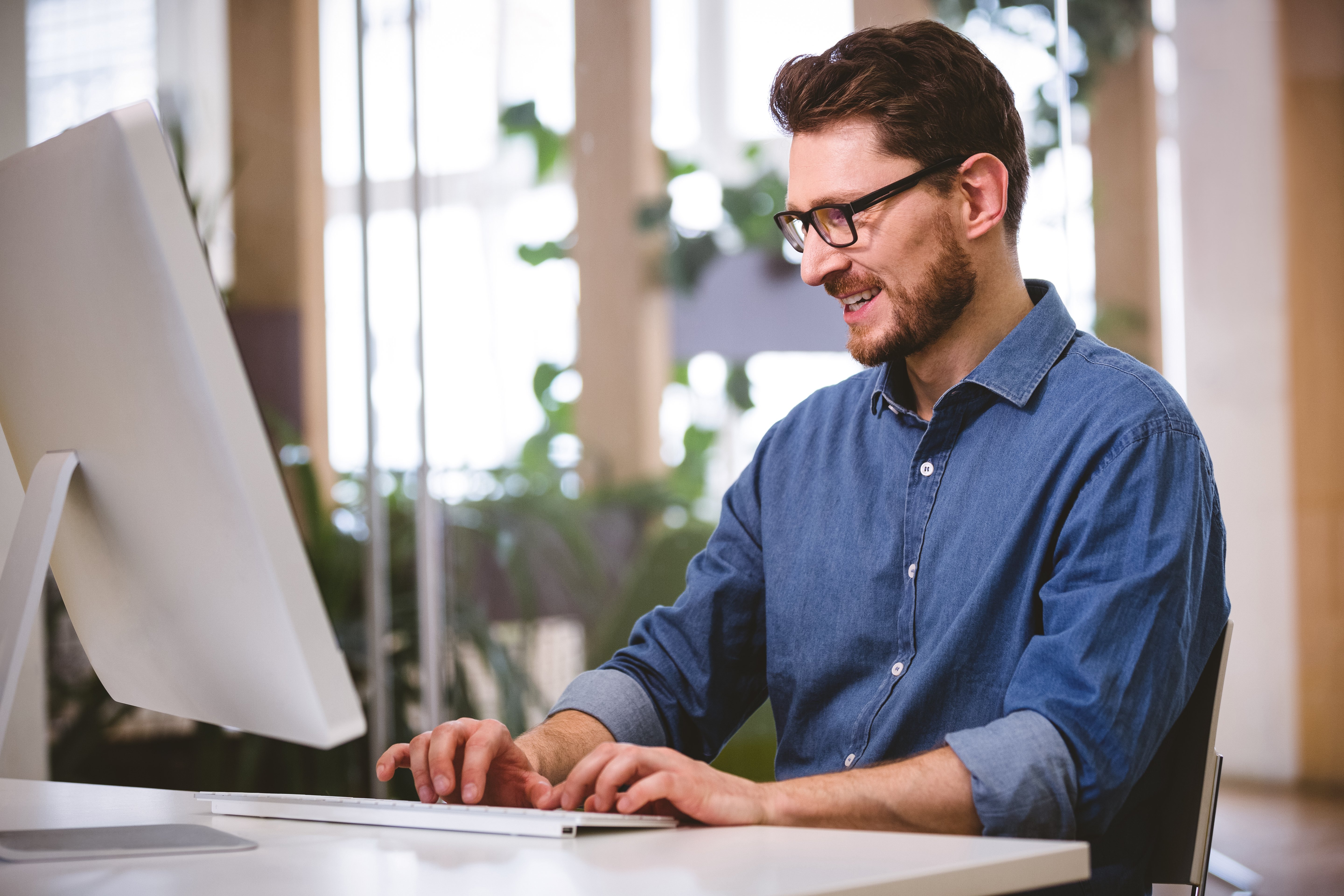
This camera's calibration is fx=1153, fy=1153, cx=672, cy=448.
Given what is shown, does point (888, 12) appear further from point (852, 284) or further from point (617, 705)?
point (617, 705)

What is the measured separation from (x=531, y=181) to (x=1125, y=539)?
210 centimetres

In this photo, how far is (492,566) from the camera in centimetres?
292

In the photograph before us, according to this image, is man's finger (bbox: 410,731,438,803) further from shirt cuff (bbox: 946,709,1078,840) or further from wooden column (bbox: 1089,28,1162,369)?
wooden column (bbox: 1089,28,1162,369)

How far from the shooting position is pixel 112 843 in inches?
31.7

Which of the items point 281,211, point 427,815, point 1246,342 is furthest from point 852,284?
point 281,211

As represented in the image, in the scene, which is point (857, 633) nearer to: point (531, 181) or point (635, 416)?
point (635, 416)

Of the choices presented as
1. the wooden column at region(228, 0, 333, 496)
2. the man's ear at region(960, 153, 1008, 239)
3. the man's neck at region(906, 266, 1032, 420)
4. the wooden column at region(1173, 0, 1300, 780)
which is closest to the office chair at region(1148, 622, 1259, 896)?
the man's neck at region(906, 266, 1032, 420)

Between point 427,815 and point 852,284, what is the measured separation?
30.3 inches

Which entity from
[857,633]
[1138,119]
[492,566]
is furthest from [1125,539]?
[492,566]

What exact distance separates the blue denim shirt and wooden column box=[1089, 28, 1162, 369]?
3.01 feet

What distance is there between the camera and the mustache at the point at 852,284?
132cm

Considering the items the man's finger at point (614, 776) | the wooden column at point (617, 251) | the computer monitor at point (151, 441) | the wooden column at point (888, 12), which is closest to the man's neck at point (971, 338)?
the man's finger at point (614, 776)

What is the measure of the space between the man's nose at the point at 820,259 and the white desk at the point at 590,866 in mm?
700

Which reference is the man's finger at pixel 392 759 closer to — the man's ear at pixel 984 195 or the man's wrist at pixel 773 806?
the man's wrist at pixel 773 806
